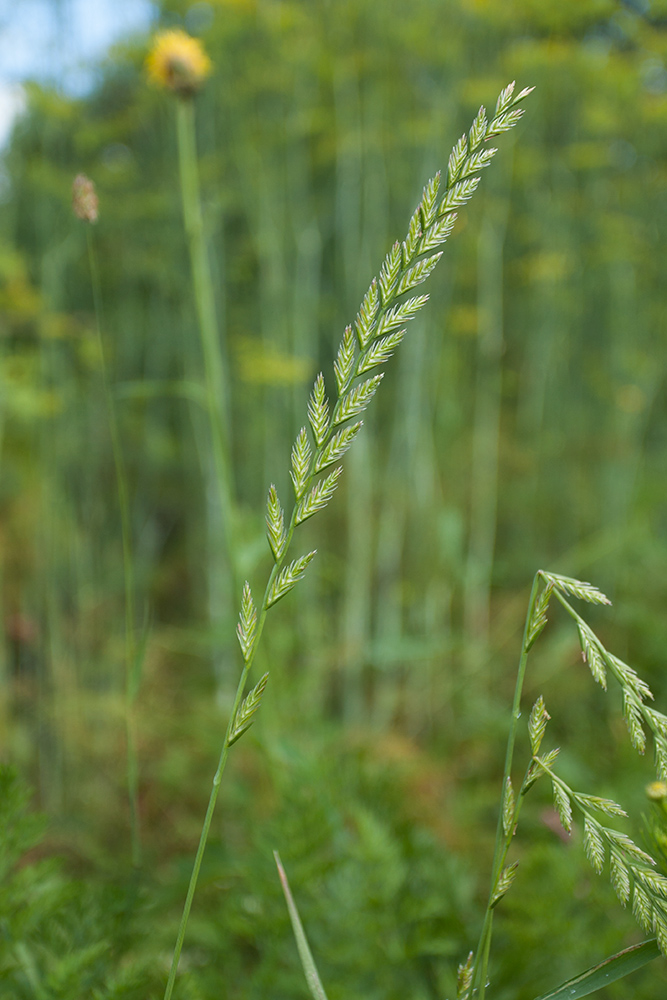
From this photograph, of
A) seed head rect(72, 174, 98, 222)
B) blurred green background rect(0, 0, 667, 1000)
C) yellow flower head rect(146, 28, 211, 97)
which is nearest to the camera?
seed head rect(72, 174, 98, 222)

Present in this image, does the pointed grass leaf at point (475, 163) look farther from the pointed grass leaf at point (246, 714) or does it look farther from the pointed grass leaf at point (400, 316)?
the pointed grass leaf at point (246, 714)

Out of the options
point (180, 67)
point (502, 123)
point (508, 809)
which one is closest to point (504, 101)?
point (502, 123)

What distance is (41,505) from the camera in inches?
86.0

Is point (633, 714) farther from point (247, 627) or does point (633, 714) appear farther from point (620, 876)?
point (247, 627)

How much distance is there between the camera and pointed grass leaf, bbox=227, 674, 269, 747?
0.98 feet

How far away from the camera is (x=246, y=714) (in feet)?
0.98

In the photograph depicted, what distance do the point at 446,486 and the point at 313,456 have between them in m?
2.99

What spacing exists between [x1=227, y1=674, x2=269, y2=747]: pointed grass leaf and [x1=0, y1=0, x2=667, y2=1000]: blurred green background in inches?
27.0

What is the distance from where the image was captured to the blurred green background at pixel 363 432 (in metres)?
1.74

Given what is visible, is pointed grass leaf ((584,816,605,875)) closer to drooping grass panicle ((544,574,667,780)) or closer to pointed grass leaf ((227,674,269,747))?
drooping grass panicle ((544,574,667,780))

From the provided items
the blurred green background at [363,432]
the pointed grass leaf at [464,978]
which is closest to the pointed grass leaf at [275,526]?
the pointed grass leaf at [464,978]

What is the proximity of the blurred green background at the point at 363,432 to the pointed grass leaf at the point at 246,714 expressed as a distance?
2.25 feet

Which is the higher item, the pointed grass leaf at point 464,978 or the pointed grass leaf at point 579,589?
the pointed grass leaf at point 579,589

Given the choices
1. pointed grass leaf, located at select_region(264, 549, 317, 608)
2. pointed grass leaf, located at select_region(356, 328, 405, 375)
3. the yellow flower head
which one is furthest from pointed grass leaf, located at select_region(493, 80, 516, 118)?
the yellow flower head
